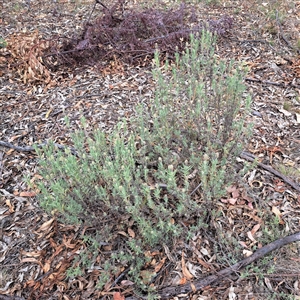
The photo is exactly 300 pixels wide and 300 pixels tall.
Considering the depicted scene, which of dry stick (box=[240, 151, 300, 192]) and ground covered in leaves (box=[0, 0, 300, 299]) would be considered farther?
dry stick (box=[240, 151, 300, 192])

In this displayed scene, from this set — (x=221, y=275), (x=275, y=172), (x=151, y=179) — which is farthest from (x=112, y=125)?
(x=221, y=275)

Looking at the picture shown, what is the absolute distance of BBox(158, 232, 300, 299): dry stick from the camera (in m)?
2.19

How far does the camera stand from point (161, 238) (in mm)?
2314

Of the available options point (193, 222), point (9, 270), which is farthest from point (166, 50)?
point (9, 270)

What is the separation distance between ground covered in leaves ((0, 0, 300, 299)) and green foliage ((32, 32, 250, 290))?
13cm

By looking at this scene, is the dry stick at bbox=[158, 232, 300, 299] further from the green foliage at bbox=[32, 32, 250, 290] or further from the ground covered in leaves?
the green foliage at bbox=[32, 32, 250, 290]

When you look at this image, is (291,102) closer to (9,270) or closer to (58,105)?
(58,105)

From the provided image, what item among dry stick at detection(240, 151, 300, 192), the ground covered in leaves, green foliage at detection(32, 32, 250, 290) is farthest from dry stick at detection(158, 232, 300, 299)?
dry stick at detection(240, 151, 300, 192)

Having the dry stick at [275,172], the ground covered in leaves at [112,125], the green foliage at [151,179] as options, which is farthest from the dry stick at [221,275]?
the dry stick at [275,172]

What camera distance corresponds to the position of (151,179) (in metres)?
2.69

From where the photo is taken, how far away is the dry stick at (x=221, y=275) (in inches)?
86.1

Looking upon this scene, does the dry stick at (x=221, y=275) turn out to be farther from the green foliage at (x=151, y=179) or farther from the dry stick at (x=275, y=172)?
the dry stick at (x=275, y=172)

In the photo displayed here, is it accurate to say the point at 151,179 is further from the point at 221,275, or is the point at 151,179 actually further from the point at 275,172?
the point at 275,172

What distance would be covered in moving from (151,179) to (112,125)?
0.97m
